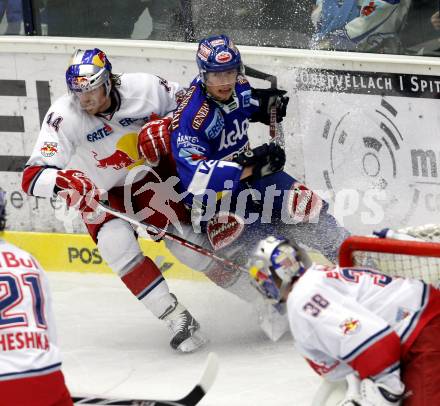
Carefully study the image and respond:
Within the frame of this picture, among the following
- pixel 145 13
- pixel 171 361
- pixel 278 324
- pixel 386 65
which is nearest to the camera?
pixel 278 324

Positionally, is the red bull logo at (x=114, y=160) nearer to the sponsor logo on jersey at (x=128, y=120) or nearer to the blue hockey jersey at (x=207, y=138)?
the sponsor logo on jersey at (x=128, y=120)

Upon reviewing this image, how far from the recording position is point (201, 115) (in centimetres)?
462

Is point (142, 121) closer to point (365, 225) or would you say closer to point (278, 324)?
point (365, 225)

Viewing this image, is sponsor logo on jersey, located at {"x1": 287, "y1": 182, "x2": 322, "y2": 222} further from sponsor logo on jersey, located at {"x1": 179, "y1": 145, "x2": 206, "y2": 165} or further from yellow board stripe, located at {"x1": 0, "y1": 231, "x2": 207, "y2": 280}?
yellow board stripe, located at {"x1": 0, "y1": 231, "x2": 207, "y2": 280}

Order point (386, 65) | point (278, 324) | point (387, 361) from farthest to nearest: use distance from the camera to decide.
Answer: point (386, 65), point (278, 324), point (387, 361)

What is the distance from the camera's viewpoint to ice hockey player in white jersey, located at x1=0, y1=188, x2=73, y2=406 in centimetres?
302

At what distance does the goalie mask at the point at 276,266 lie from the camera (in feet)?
10.4

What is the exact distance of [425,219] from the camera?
5.27m

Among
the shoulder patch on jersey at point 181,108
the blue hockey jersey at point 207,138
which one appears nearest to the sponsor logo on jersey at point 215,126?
the blue hockey jersey at point 207,138

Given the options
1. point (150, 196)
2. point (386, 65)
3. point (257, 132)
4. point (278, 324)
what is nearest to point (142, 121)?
point (150, 196)

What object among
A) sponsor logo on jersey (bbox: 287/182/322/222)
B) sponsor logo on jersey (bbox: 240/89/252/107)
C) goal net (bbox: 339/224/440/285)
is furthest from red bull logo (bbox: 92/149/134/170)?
goal net (bbox: 339/224/440/285)

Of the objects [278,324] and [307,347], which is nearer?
[307,347]

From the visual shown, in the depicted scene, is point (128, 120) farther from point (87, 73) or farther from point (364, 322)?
point (364, 322)

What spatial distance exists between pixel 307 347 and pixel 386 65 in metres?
2.35
